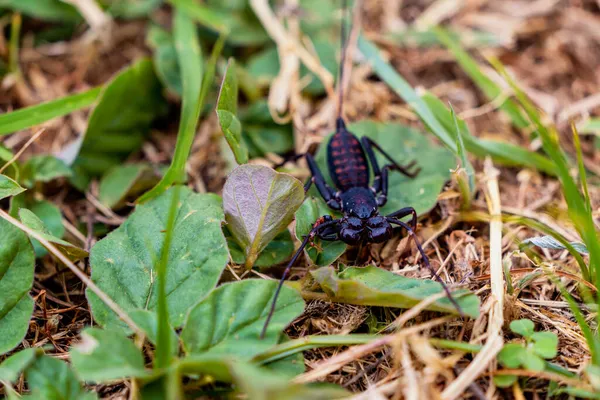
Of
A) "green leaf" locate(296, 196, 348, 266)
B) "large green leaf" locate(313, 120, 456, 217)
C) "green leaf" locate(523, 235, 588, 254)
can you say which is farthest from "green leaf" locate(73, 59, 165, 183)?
"green leaf" locate(523, 235, 588, 254)

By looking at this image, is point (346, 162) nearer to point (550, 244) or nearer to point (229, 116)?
point (229, 116)

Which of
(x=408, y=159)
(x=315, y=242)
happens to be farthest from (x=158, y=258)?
(x=408, y=159)

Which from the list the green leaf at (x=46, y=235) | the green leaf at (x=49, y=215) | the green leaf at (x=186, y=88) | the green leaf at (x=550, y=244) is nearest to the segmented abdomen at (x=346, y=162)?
the green leaf at (x=186, y=88)

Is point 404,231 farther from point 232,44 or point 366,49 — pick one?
point 232,44

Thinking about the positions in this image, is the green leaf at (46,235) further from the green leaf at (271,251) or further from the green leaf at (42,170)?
the green leaf at (271,251)

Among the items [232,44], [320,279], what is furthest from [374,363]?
[232,44]

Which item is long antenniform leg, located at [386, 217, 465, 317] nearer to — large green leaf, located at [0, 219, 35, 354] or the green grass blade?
large green leaf, located at [0, 219, 35, 354]
